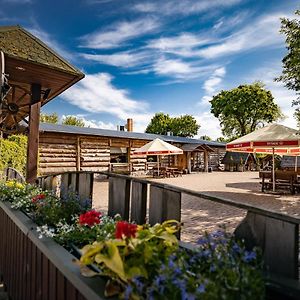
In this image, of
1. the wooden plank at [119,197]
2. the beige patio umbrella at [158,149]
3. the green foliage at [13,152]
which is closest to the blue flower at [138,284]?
the wooden plank at [119,197]

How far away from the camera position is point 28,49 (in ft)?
16.0

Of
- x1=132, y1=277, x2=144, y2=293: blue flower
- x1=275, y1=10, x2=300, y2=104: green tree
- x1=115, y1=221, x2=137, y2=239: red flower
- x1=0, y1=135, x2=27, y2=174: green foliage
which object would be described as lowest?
x1=132, y1=277, x2=144, y2=293: blue flower

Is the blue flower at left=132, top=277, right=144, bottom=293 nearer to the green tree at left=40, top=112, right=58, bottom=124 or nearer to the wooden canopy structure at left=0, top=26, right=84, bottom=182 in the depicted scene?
the wooden canopy structure at left=0, top=26, right=84, bottom=182

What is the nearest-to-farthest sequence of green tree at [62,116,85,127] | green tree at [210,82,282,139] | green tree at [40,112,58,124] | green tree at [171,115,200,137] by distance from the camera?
1. green tree at [210,82,282,139]
2. green tree at [40,112,58,124]
3. green tree at [62,116,85,127]
4. green tree at [171,115,200,137]

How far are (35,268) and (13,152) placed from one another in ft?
33.1

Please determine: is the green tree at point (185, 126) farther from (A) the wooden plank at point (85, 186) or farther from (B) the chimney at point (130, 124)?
(A) the wooden plank at point (85, 186)

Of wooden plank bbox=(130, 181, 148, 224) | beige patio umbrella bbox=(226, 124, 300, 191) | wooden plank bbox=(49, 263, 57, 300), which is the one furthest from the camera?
beige patio umbrella bbox=(226, 124, 300, 191)

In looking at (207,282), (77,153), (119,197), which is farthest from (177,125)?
(207,282)

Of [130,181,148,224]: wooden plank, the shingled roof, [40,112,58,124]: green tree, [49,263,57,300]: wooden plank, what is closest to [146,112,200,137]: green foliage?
[40,112,58,124]: green tree

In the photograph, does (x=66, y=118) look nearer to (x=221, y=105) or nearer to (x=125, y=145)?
(x=221, y=105)

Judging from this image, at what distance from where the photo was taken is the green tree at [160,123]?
202 feet

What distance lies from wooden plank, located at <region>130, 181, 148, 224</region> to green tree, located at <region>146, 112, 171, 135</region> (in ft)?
192

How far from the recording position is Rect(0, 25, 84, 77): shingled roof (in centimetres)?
460

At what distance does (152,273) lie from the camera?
4.10 ft
